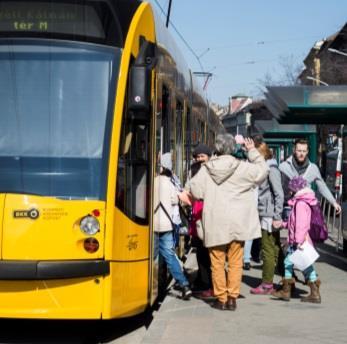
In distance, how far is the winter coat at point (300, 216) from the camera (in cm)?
878

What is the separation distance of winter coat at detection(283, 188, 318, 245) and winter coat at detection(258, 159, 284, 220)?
0.47 meters

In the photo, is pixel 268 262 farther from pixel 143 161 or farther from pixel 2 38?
pixel 2 38

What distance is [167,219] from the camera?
8766 mm

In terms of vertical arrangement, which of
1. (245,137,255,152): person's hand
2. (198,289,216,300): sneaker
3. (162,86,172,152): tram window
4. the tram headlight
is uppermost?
(162,86,172,152): tram window

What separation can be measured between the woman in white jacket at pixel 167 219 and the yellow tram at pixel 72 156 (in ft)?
3.78

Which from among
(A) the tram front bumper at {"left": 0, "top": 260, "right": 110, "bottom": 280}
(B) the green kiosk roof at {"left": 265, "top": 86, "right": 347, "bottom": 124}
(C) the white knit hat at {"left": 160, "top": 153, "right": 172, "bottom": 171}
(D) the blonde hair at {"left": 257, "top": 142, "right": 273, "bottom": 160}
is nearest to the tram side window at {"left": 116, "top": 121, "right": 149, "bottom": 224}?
(A) the tram front bumper at {"left": 0, "top": 260, "right": 110, "bottom": 280}

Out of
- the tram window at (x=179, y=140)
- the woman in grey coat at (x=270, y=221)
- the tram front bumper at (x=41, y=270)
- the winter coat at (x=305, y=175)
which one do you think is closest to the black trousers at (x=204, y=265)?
the woman in grey coat at (x=270, y=221)

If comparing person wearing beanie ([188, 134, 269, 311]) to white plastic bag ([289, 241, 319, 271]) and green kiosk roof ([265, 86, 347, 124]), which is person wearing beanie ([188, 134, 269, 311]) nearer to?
white plastic bag ([289, 241, 319, 271])

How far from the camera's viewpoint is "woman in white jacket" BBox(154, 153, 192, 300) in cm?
872

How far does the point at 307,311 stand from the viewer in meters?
8.44

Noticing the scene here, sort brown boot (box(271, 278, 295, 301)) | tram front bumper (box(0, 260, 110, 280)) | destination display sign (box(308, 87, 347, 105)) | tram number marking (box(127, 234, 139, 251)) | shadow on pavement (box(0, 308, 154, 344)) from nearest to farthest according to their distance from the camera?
tram front bumper (box(0, 260, 110, 280)), tram number marking (box(127, 234, 139, 251)), shadow on pavement (box(0, 308, 154, 344)), brown boot (box(271, 278, 295, 301)), destination display sign (box(308, 87, 347, 105))

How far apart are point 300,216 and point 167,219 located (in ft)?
4.71

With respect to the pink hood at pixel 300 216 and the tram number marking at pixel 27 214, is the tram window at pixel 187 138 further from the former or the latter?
the tram number marking at pixel 27 214

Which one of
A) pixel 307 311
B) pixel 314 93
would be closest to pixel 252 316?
pixel 307 311
